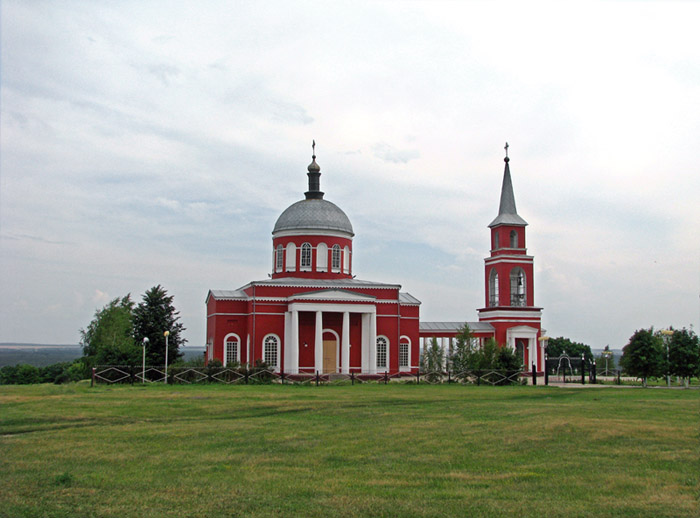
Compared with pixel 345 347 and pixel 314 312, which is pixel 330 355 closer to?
pixel 345 347

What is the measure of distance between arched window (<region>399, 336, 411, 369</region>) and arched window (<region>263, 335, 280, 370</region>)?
867 centimetres

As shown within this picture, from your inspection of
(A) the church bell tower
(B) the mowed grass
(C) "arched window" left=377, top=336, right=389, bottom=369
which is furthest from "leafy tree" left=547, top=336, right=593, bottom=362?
(B) the mowed grass

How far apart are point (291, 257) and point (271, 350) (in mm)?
7292

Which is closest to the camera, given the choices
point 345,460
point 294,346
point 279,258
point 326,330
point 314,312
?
point 345,460

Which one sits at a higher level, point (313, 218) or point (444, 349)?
point (313, 218)

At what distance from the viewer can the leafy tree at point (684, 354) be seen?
40812 millimetres

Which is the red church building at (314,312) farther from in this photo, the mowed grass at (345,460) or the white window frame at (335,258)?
the mowed grass at (345,460)

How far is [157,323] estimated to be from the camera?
168 feet

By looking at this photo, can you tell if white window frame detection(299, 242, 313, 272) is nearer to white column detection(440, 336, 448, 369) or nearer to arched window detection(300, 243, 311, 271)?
arched window detection(300, 243, 311, 271)

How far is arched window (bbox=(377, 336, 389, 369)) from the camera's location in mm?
49031

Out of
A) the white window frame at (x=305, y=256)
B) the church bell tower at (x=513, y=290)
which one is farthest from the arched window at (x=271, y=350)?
the church bell tower at (x=513, y=290)

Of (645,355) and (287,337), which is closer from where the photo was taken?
(645,355)

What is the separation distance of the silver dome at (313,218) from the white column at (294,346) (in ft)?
24.6

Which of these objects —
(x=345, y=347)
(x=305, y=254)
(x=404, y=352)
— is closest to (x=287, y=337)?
(x=345, y=347)
